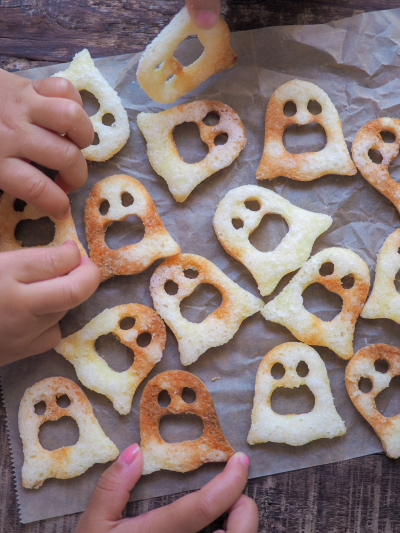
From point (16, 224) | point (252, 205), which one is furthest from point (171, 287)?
point (16, 224)

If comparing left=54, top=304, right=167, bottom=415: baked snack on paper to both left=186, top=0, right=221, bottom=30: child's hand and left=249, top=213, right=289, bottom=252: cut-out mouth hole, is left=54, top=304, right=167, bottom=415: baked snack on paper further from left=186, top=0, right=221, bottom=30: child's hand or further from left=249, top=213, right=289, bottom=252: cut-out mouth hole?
left=186, top=0, right=221, bottom=30: child's hand

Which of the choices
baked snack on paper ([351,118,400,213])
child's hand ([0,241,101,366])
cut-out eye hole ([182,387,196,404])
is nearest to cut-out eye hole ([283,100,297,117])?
baked snack on paper ([351,118,400,213])

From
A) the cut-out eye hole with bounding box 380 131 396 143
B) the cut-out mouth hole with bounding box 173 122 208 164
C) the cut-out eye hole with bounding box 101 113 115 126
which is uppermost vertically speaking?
the cut-out eye hole with bounding box 101 113 115 126

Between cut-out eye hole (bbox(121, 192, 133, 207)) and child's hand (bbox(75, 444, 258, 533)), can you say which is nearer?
child's hand (bbox(75, 444, 258, 533))

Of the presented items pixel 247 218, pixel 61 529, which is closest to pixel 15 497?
pixel 61 529

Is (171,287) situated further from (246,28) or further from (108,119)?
(246,28)

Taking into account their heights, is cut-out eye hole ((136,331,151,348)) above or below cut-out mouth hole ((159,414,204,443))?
above
